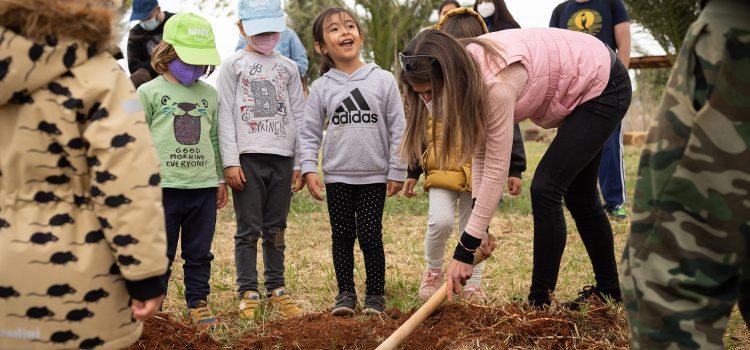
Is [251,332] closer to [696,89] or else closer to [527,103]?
[527,103]

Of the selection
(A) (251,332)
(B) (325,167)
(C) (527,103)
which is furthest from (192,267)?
(C) (527,103)

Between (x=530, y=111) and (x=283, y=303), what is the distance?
1.65 metres

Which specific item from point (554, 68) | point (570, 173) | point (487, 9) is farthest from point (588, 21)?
point (570, 173)

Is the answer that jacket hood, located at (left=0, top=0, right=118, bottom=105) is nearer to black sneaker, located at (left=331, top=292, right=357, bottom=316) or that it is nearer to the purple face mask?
the purple face mask

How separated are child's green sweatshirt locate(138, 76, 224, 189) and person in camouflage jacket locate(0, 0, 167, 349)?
66.8 inches

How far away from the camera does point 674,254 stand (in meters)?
1.86

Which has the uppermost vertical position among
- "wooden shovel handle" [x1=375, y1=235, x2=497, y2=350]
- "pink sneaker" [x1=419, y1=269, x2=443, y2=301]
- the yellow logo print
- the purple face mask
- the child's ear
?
the child's ear

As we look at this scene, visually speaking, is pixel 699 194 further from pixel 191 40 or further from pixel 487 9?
pixel 487 9

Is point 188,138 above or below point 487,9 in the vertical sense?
below

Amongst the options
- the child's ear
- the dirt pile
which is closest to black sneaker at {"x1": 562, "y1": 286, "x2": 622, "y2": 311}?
the dirt pile

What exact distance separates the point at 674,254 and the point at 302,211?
577cm

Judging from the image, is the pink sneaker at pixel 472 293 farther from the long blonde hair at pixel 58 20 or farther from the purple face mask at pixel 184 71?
the long blonde hair at pixel 58 20

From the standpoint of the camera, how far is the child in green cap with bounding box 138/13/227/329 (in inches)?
150

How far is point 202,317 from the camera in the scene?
12.8ft
